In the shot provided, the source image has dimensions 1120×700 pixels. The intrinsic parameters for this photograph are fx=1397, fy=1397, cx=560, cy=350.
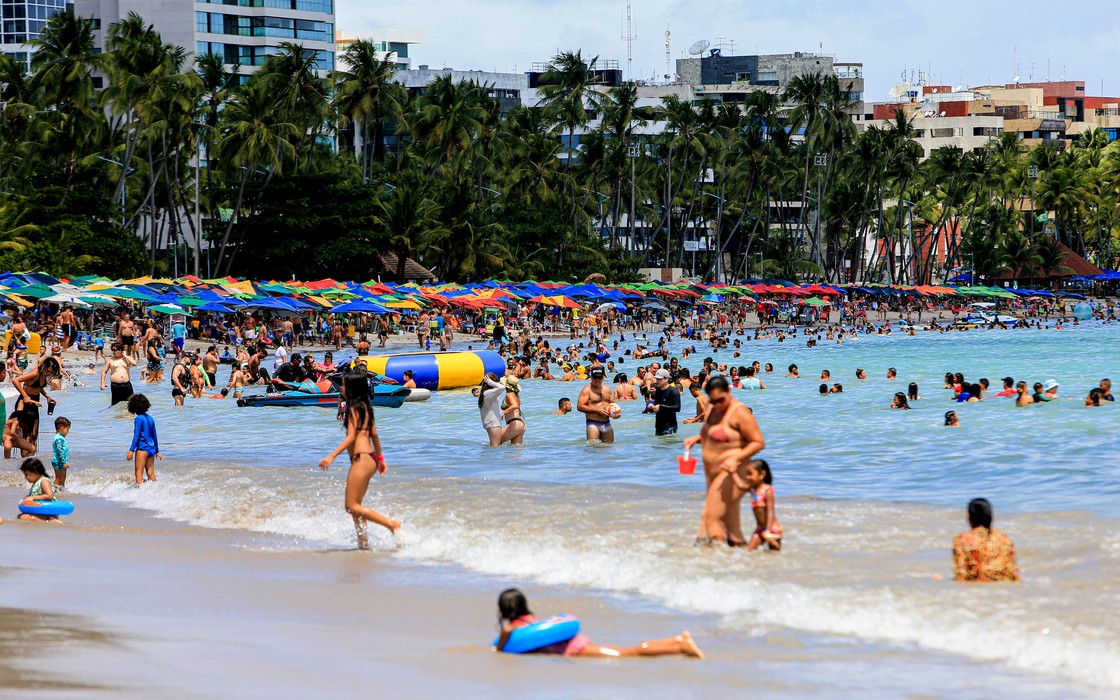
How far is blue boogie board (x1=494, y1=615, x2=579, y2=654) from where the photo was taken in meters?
7.06

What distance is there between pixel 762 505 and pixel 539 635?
10.6 feet

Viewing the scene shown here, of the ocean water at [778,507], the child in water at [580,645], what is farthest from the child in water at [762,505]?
the child in water at [580,645]

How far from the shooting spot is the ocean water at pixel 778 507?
25.6 ft

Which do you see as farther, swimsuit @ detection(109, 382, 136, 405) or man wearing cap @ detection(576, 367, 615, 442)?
swimsuit @ detection(109, 382, 136, 405)

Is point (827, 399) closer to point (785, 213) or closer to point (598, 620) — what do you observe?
point (598, 620)

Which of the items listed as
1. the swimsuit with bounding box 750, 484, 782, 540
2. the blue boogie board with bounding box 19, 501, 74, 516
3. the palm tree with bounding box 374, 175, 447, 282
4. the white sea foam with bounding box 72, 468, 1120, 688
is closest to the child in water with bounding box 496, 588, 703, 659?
the white sea foam with bounding box 72, 468, 1120, 688

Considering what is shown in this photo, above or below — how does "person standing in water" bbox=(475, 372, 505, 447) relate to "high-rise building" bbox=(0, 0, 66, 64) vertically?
below

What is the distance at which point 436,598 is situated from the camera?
8688mm

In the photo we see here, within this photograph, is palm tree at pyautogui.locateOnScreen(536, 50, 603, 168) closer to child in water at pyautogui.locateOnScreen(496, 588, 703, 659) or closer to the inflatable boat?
the inflatable boat

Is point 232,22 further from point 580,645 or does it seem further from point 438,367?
point 580,645

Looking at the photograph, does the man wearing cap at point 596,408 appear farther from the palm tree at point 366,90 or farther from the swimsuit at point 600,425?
the palm tree at point 366,90

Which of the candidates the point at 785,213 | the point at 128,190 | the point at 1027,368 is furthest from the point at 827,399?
the point at 785,213

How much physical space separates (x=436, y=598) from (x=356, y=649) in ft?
5.18

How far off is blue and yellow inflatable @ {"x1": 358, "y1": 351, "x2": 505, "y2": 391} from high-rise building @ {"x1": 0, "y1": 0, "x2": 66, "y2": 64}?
6488 cm
